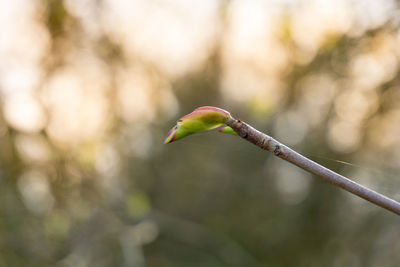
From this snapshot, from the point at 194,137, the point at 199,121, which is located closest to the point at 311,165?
the point at 199,121

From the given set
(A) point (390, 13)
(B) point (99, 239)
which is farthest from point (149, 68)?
(A) point (390, 13)

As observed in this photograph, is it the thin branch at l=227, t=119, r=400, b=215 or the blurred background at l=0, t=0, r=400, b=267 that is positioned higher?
the thin branch at l=227, t=119, r=400, b=215

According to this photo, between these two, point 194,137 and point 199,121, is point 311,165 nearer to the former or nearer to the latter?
point 199,121

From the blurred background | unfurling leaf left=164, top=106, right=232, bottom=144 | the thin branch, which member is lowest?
the blurred background

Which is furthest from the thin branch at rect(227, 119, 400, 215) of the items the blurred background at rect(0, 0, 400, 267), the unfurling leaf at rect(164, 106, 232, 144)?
the blurred background at rect(0, 0, 400, 267)

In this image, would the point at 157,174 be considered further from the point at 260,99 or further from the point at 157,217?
the point at 260,99

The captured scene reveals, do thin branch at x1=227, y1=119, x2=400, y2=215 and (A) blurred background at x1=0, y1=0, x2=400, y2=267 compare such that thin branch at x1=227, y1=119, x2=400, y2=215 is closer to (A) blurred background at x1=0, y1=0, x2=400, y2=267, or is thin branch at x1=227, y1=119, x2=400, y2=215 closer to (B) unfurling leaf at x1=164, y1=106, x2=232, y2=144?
(B) unfurling leaf at x1=164, y1=106, x2=232, y2=144

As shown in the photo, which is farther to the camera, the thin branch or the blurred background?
the blurred background
